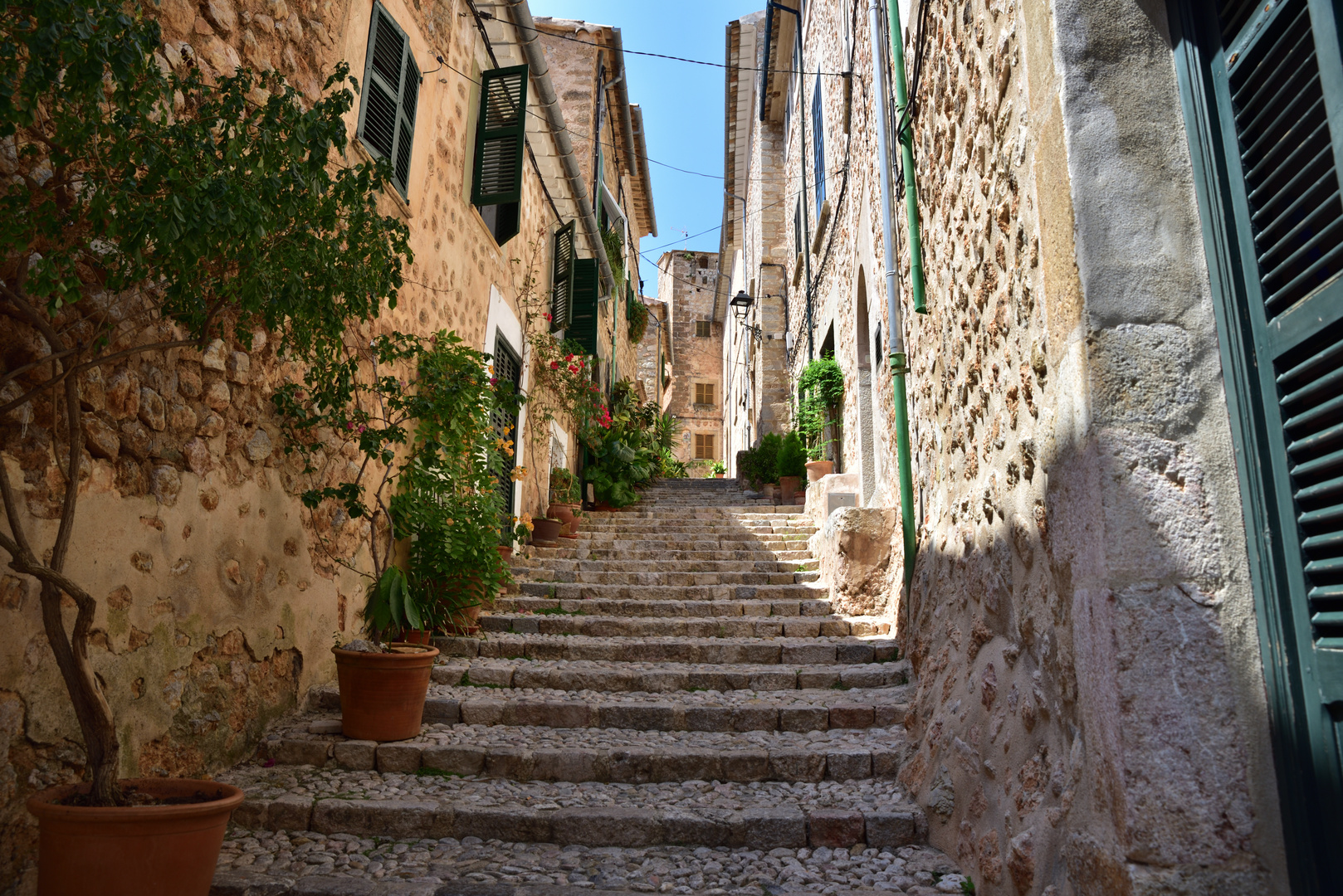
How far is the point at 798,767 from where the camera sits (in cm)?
373

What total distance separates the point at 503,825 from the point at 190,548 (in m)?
1.70

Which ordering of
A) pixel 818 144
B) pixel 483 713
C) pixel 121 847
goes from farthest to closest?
pixel 818 144 → pixel 483 713 → pixel 121 847

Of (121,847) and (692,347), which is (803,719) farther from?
(692,347)

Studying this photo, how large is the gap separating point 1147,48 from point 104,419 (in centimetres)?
347

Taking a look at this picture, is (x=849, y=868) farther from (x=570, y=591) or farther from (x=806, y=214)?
(x=806, y=214)

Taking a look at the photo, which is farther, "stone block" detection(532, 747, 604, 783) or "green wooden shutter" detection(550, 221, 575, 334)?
"green wooden shutter" detection(550, 221, 575, 334)

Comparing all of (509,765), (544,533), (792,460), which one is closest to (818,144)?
(792,460)

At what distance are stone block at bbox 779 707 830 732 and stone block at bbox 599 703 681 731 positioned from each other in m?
0.54

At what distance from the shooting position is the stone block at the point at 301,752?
3766 mm

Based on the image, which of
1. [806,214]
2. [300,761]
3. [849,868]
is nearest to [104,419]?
[300,761]

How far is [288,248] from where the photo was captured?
2639mm

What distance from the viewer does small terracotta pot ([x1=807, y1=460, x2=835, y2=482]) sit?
926 centimetres

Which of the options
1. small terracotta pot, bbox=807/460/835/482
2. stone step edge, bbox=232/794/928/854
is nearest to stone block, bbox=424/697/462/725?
→ stone step edge, bbox=232/794/928/854

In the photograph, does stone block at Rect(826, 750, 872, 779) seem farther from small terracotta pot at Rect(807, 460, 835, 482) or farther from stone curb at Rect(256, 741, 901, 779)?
small terracotta pot at Rect(807, 460, 835, 482)
